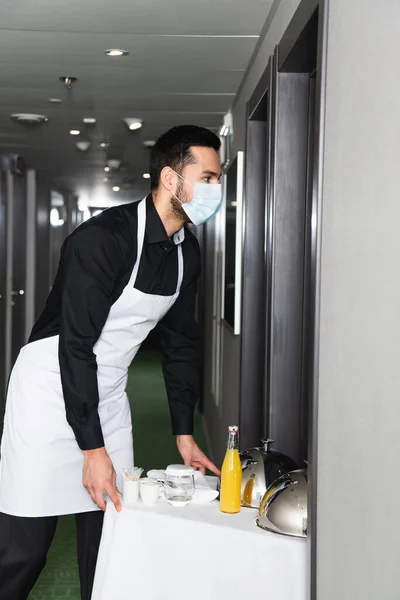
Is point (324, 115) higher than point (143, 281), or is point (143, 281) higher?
point (324, 115)

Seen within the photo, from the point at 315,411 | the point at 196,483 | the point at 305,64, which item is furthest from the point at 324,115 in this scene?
the point at 196,483

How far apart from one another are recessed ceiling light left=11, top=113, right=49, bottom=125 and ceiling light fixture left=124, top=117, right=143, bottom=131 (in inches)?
20.7

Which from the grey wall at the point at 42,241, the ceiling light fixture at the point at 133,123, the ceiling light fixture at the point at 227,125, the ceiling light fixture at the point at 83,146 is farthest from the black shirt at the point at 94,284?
the grey wall at the point at 42,241

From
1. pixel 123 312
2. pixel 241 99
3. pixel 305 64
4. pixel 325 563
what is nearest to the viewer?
pixel 325 563

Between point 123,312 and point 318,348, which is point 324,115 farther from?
point 123,312

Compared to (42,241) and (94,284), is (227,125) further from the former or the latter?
(42,241)

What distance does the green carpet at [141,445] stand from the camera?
3010mm

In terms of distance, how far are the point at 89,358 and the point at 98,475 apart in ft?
0.93

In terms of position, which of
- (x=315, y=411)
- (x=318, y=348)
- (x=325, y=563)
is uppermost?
(x=318, y=348)

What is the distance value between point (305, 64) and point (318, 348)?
3.40 ft

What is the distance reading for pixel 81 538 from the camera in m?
2.21

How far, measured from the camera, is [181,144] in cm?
209

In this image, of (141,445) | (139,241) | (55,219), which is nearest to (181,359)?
(139,241)

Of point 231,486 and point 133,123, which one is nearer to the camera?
point 231,486
